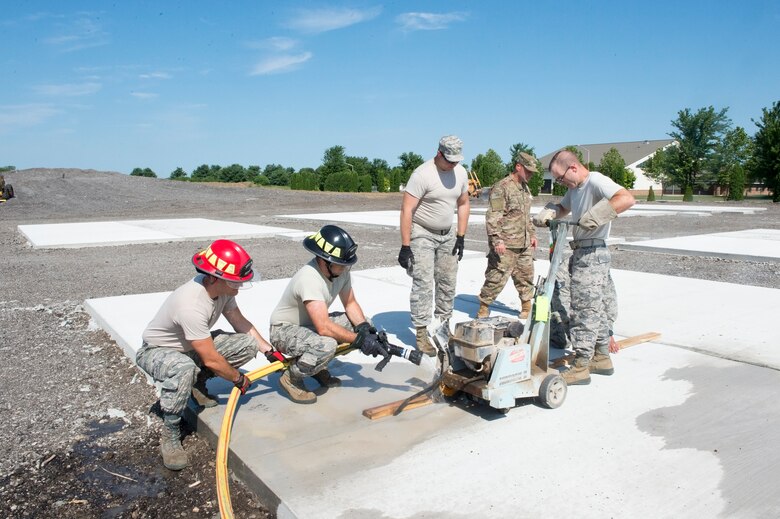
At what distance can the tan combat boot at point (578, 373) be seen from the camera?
412 cm

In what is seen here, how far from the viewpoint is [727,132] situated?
52344mm

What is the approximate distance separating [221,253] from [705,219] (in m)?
21.2

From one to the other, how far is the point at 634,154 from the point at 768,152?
37.6 m

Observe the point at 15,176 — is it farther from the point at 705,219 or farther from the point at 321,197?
the point at 705,219

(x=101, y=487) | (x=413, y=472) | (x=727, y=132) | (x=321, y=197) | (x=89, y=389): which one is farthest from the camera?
(x=727, y=132)

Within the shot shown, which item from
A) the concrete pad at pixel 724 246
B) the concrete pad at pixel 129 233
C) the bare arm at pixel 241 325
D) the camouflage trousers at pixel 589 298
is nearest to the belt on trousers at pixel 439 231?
the camouflage trousers at pixel 589 298

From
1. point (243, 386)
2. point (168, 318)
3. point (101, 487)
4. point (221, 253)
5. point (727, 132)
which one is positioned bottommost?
point (101, 487)

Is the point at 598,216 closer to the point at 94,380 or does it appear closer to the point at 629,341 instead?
the point at 629,341

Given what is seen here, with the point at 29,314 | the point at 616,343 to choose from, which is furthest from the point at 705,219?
the point at 29,314

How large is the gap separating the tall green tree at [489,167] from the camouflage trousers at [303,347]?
46.1m

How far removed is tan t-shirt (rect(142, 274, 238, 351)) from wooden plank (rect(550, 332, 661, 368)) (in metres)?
2.39

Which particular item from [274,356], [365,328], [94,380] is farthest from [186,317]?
[94,380]

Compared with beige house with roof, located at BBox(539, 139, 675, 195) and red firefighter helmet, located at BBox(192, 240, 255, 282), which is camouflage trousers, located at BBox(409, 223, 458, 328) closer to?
red firefighter helmet, located at BBox(192, 240, 255, 282)

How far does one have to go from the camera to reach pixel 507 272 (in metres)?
5.78
